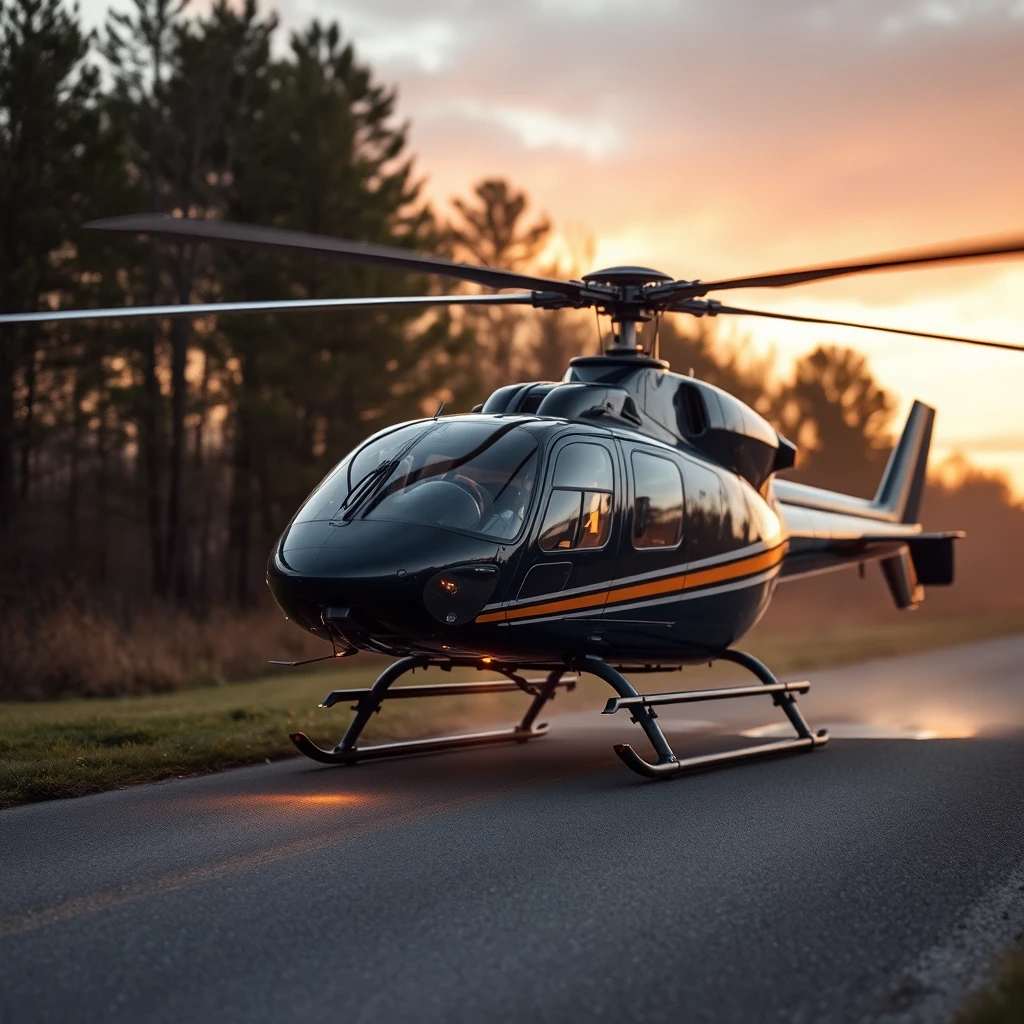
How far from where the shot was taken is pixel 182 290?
28.4m

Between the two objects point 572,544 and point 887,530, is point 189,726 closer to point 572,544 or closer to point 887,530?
point 572,544

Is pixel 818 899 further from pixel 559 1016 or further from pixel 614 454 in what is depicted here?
pixel 614 454

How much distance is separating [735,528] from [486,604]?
123 inches

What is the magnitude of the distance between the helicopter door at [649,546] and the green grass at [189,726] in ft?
9.67

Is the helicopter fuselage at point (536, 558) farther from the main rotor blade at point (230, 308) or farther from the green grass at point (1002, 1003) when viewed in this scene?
the green grass at point (1002, 1003)

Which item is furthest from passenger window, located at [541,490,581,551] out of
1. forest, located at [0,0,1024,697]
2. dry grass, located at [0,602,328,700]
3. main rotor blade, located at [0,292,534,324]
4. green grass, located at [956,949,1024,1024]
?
forest, located at [0,0,1024,697]

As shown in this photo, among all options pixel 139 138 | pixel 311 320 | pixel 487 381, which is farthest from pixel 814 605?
pixel 139 138

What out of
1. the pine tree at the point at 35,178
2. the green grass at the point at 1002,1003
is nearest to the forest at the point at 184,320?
the pine tree at the point at 35,178

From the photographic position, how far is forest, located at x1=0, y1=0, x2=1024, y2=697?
26.4 meters

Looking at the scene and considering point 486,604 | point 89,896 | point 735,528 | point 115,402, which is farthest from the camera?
point 115,402

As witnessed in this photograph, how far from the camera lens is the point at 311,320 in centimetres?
3127

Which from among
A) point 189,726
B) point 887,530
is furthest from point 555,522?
point 887,530

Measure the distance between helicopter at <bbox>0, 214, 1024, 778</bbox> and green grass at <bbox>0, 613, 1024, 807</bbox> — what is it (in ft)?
3.53

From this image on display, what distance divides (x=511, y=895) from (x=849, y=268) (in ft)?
16.1
